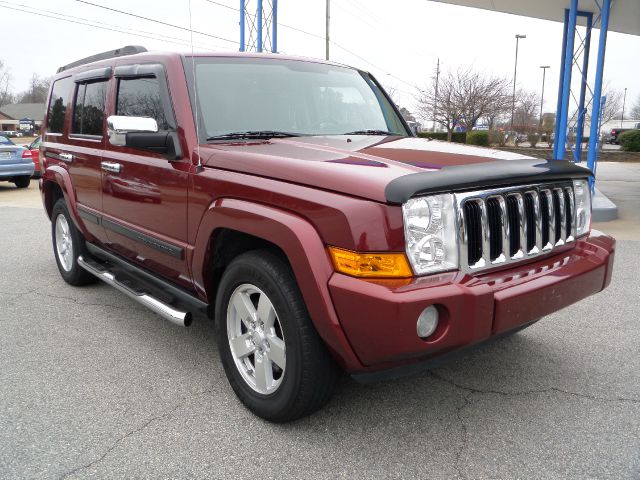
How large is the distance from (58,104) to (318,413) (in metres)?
3.99

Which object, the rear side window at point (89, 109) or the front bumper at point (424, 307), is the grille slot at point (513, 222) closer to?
the front bumper at point (424, 307)

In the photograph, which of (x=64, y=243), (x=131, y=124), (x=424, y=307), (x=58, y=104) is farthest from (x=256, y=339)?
(x=58, y=104)

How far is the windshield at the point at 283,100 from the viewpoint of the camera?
10.7 feet

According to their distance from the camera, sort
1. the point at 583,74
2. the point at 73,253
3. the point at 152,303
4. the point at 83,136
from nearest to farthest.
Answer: the point at 152,303 < the point at 83,136 < the point at 73,253 < the point at 583,74

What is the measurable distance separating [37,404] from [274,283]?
157 centimetres

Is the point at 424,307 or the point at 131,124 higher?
the point at 131,124

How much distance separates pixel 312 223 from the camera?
2352 millimetres

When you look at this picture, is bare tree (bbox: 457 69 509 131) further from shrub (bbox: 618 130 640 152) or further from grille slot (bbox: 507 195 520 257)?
grille slot (bbox: 507 195 520 257)

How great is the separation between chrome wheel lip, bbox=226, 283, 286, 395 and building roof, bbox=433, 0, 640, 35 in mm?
12651

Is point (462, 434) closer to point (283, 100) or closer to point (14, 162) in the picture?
point (283, 100)

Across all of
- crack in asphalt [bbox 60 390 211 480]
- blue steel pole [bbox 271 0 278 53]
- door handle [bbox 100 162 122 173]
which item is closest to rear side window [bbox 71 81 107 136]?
door handle [bbox 100 162 122 173]

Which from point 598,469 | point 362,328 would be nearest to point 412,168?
point 362,328

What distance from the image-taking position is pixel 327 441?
8.59 feet

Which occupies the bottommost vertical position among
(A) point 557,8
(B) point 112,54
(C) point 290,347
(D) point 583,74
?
(C) point 290,347
